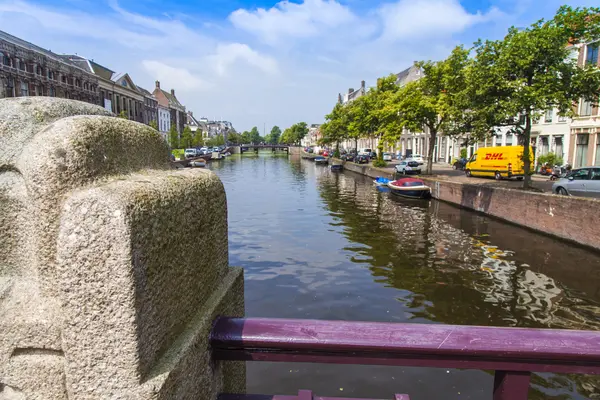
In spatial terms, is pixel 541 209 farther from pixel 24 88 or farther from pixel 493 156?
pixel 24 88

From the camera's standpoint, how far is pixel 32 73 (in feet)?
151

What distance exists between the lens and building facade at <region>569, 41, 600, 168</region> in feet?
101

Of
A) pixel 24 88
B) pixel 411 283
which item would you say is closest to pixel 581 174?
pixel 411 283

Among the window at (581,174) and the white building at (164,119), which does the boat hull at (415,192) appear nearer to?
the window at (581,174)

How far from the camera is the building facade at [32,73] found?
4194cm

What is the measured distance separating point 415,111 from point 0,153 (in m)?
33.2

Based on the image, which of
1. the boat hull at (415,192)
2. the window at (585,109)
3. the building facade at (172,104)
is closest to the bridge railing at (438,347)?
the boat hull at (415,192)

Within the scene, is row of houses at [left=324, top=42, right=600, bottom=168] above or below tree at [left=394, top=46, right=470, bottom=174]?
below

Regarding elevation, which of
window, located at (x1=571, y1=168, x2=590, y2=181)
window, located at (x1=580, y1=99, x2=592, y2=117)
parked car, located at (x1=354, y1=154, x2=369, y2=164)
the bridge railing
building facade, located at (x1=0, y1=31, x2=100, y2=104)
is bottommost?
parked car, located at (x1=354, y1=154, x2=369, y2=164)

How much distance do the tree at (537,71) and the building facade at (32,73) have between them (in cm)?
4508

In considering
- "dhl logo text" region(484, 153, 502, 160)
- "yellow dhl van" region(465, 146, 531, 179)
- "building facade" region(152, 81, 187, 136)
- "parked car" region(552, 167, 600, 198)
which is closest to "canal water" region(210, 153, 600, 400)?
"parked car" region(552, 167, 600, 198)

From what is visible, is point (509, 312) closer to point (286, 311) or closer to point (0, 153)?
point (286, 311)

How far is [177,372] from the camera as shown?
142 centimetres

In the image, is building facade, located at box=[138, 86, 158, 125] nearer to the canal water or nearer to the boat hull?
the boat hull
